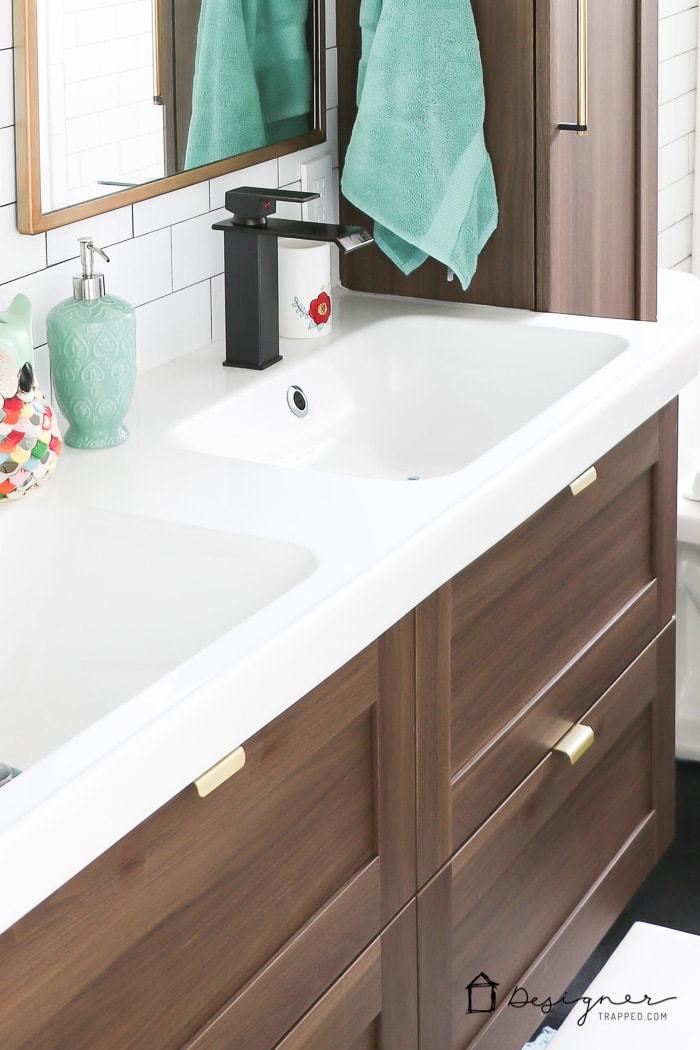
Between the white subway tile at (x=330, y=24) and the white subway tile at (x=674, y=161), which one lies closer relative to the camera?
the white subway tile at (x=330, y=24)

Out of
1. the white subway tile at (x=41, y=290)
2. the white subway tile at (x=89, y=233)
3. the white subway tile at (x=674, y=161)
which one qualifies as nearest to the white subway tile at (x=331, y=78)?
the white subway tile at (x=89, y=233)

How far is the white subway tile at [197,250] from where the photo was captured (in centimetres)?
182

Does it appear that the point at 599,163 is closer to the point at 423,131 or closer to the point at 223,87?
the point at 423,131

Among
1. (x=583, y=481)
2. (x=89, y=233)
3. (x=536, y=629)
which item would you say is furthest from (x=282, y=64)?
(x=536, y=629)

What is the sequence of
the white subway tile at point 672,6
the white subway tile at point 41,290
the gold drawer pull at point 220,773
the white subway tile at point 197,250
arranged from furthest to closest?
the white subway tile at point 672,6 → the white subway tile at point 197,250 → the white subway tile at point 41,290 → the gold drawer pull at point 220,773

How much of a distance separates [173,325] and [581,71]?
2.19 feet

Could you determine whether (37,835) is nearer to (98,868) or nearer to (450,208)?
(98,868)

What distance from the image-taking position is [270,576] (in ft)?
4.28

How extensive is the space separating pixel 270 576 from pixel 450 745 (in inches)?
11.7

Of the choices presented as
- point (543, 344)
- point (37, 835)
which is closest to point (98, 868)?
point (37, 835)

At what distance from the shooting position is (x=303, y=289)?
1.88 metres

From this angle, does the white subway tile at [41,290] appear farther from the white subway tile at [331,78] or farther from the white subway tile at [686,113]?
the white subway tile at [686,113]

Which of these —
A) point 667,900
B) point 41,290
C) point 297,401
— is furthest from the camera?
point 667,900

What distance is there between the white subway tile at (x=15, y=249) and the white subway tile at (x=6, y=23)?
0.17 metres
